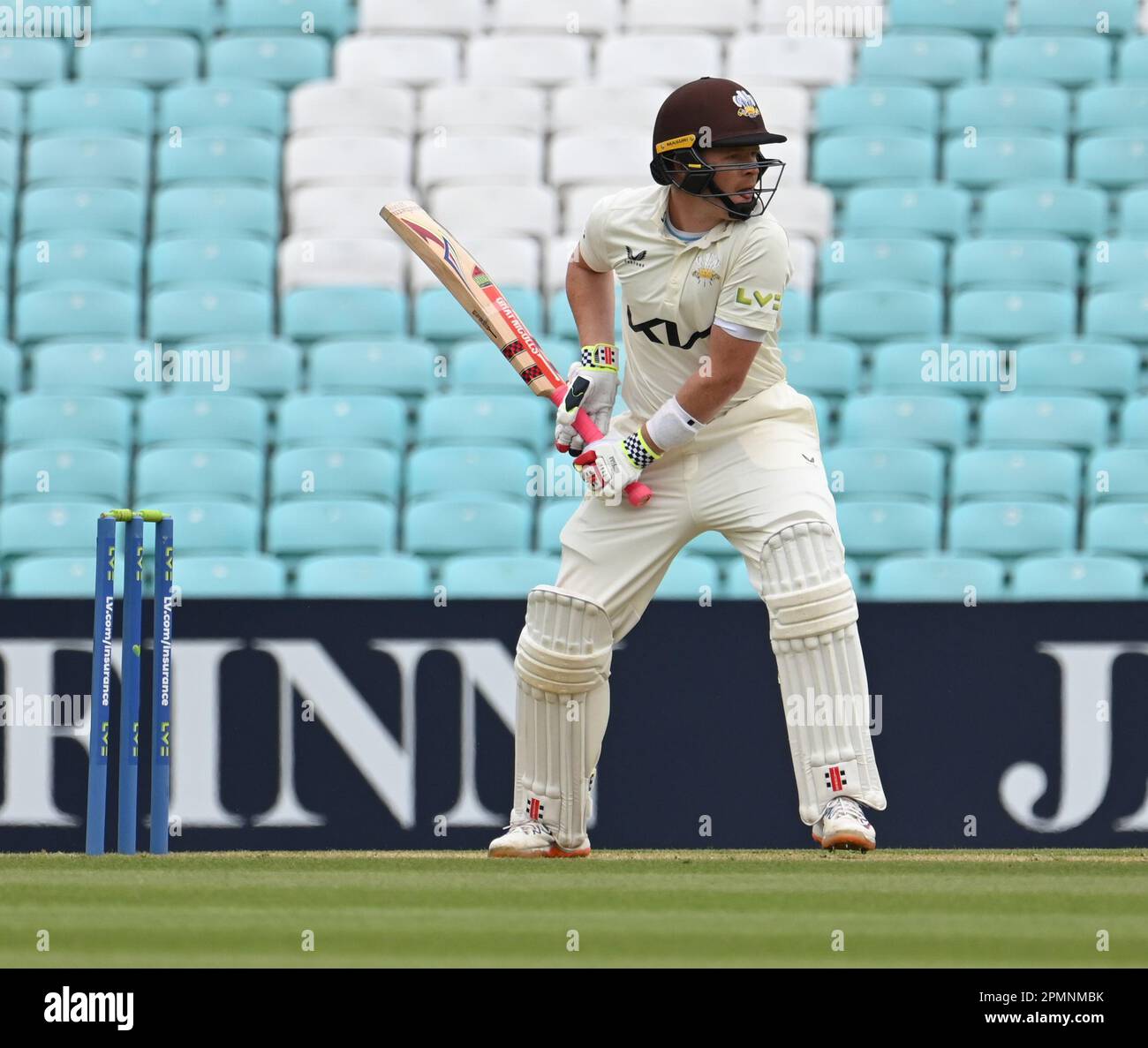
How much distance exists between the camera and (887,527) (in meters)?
8.09

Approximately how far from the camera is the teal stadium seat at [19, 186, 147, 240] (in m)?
9.50

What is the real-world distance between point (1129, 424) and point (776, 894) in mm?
5016

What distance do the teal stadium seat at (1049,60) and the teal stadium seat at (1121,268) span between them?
4.05 ft

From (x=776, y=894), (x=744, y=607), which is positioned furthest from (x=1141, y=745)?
(x=776, y=894)

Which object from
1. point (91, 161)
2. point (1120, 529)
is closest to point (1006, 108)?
point (1120, 529)

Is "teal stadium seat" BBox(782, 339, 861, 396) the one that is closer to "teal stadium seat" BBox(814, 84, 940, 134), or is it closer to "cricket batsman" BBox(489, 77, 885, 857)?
"teal stadium seat" BBox(814, 84, 940, 134)

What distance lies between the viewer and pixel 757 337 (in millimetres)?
4840

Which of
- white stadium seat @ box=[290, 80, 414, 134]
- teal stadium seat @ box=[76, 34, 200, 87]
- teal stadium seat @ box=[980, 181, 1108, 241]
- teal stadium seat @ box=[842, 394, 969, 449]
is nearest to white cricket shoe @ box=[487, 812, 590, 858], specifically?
teal stadium seat @ box=[842, 394, 969, 449]

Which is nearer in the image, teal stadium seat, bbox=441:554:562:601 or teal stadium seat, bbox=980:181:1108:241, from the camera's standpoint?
teal stadium seat, bbox=441:554:562:601

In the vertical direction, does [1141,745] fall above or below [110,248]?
below

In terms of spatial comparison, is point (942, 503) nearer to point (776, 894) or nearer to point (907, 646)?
point (907, 646)

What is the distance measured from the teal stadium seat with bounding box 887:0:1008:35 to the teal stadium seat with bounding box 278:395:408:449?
3.65m

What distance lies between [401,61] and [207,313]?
1968 millimetres

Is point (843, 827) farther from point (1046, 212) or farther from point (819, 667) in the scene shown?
point (1046, 212)
